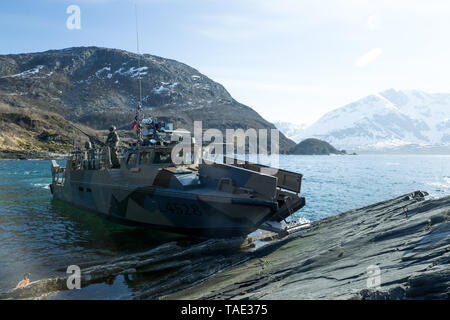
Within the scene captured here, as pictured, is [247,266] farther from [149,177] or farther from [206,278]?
[149,177]

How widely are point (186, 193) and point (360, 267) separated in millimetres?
6556

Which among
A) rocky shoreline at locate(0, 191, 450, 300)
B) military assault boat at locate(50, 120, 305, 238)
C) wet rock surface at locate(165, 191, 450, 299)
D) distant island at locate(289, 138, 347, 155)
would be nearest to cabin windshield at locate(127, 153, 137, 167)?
military assault boat at locate(50, 120, 305, 238)

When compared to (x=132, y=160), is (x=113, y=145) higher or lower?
higher

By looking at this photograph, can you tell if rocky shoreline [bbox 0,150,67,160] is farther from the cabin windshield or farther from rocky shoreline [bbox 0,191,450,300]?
rocky shoreline [bbox 0,191,450,300]

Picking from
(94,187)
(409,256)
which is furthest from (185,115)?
(409,256)

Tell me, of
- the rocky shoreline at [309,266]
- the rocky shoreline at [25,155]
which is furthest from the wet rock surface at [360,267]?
the rocky shoreline at [25,155]

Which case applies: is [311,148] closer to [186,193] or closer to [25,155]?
[25,155]

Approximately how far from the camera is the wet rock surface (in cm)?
416

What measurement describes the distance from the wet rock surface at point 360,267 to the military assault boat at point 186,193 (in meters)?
1.79

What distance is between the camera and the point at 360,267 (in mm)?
5531

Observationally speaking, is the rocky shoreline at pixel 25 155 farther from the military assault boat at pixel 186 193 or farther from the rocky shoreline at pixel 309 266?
the rocky shoreline at pixel 309 266

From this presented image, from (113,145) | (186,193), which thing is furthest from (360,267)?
(113,145)

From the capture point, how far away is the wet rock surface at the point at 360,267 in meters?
4.16
